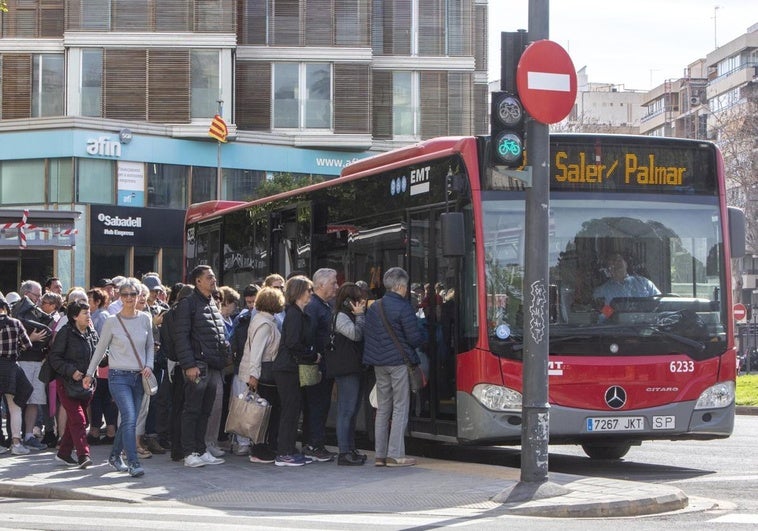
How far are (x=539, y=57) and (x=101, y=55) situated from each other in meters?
41.5

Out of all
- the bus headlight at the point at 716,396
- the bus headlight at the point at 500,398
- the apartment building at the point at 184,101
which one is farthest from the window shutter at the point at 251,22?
the bus headlight at the point at 500,398

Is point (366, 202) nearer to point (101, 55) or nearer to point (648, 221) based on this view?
point (648, 221)

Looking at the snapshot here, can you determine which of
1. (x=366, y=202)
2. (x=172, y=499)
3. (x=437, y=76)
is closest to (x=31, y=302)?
(x=366, y=202)

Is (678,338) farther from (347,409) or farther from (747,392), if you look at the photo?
(747,392)

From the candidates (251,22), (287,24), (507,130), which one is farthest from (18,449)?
(251,22)

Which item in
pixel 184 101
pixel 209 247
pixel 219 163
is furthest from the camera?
pixel 184 101

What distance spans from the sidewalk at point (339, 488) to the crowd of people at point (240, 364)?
0.30m

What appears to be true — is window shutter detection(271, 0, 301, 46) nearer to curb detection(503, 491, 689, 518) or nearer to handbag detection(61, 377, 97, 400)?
handbag detection(61, 377, 97, 400)

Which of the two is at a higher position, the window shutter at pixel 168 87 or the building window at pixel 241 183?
the window shutter at pixel 168 87

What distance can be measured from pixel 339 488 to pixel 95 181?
127ft

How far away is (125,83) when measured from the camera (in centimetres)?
5034

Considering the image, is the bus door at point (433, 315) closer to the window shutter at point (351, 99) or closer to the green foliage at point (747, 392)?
the green foliage at point (747, 392)

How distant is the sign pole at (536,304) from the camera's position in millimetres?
10805

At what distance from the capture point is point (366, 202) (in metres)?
15.0
